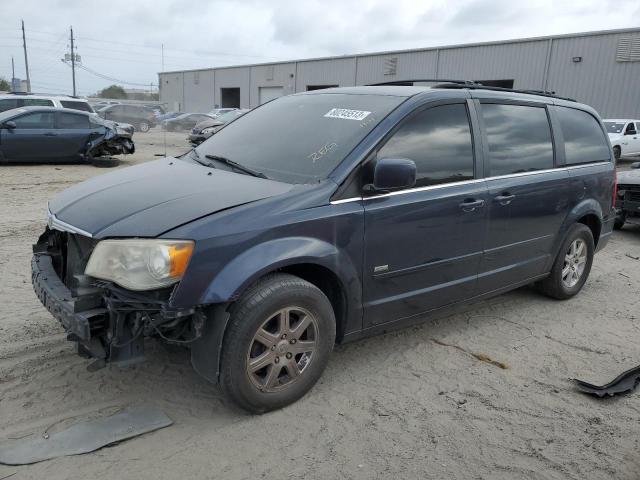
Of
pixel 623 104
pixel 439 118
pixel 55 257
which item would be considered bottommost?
pixel 55 257

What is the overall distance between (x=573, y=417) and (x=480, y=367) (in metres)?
0.72

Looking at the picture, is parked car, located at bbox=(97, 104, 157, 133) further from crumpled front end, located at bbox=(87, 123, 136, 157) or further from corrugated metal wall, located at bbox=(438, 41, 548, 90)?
crumpled front end, located at bbox=(87, 123, 136, 157)

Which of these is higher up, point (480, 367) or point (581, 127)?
point (581, 127)

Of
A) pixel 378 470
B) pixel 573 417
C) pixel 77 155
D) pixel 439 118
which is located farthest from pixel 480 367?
pixel 77 155

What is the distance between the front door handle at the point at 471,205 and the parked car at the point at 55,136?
12.2 metres

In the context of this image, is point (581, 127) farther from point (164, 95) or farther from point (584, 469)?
point (164, 95)

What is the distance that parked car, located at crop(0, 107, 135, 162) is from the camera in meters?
12.8

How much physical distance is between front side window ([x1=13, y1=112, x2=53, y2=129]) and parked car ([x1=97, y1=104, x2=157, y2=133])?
19016 mm

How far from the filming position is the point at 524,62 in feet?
89.5

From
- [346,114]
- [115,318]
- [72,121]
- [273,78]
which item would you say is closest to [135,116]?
[273,78]

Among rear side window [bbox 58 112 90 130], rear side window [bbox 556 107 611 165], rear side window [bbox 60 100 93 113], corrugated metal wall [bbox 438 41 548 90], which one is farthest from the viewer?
corrugated metal wall [bbox 438 41 548 90]

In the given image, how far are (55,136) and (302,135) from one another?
38.5 ft

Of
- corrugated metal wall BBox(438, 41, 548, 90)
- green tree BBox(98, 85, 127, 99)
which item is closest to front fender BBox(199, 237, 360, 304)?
corrugated metal wall BBox(438, 41, 548, 90)

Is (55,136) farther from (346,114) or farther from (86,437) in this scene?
(86,437)
